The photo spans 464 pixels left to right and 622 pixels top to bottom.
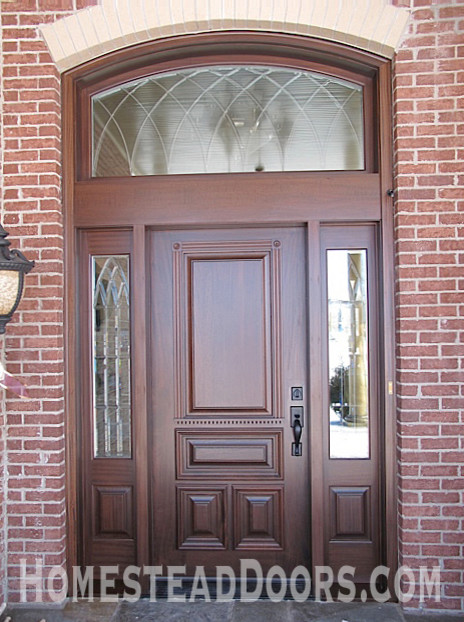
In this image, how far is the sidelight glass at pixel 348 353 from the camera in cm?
316

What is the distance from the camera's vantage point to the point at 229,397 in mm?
3215

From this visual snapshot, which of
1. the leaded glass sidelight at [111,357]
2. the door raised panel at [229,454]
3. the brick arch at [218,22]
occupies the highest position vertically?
the brick arch at [218,22]

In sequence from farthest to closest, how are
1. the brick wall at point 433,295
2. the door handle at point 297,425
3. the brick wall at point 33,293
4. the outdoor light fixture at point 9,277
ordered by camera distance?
the door handle at point 297,425, the brick wall at point 33,293, the brick wall at point 433,295, the outdoor light fixture at point 9,277

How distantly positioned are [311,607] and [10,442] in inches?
76.7

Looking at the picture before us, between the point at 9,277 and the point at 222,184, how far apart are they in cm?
130

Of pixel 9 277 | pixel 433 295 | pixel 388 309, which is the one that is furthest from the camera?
pixel 388 309

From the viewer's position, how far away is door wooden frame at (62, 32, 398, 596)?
3.03m

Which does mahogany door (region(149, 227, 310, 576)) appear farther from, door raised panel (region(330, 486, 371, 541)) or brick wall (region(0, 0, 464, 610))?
brick wall (region(0, 0, 464, 610))

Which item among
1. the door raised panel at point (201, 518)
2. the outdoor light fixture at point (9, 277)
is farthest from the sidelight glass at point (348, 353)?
the outdoor light fixture at point (9, 277)

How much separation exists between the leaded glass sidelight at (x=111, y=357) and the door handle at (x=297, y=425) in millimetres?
999

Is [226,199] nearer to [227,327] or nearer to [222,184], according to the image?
[222,184]

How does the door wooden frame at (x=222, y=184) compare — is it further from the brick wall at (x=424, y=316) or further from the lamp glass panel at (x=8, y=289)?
the lamp glass panel at (x=8, y=289)

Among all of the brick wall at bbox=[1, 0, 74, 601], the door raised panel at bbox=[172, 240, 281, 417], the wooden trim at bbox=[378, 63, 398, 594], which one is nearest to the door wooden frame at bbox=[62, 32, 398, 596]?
the wooden trim at bbox=[378, 63, 398, 594]

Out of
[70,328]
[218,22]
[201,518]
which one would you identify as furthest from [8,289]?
[218,22]
